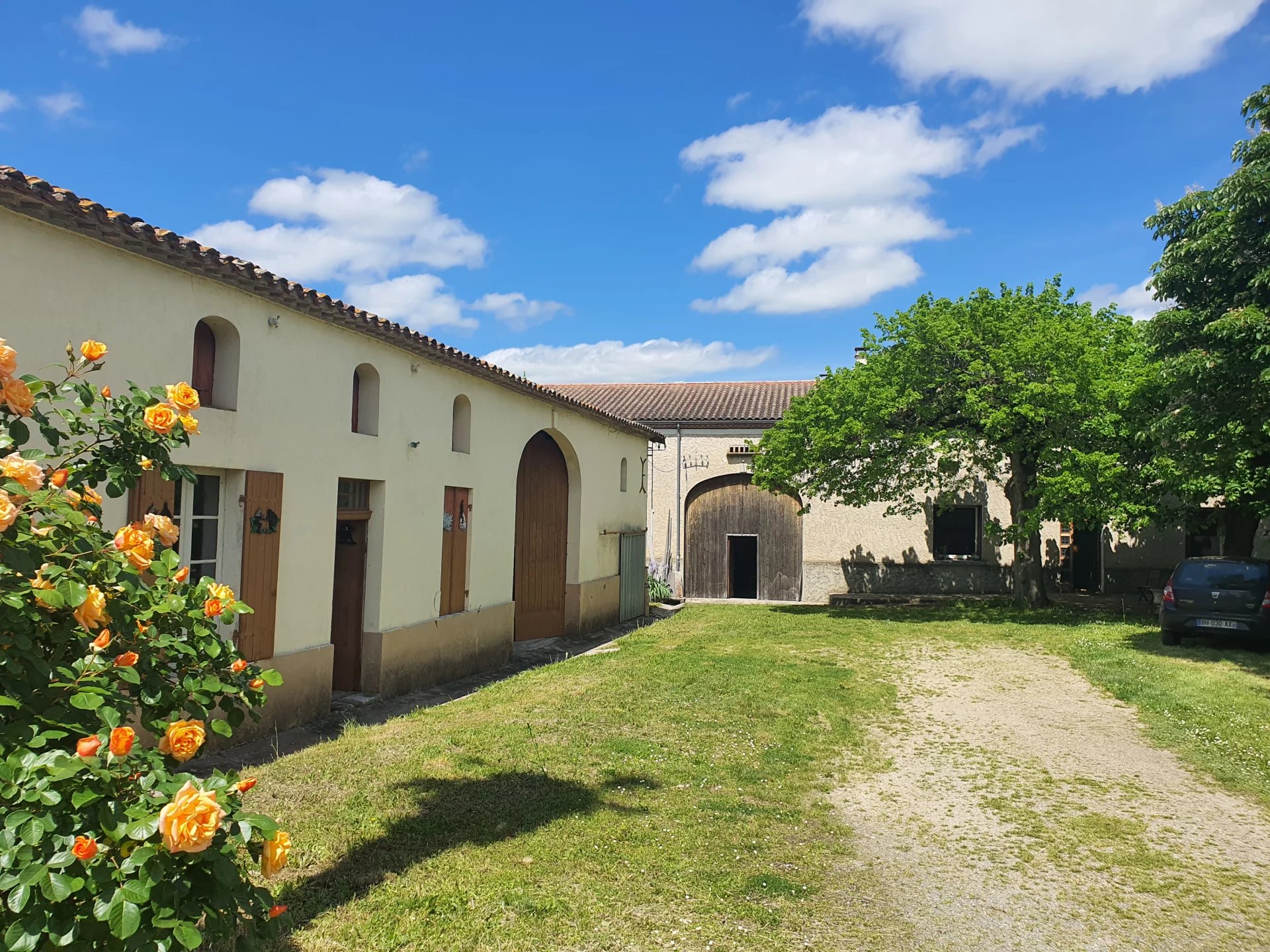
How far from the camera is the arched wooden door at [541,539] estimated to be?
14188 millimetres

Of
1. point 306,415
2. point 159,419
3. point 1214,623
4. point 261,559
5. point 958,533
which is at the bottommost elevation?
point 1214,623

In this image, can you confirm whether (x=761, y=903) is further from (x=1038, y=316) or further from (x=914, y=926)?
(x=1038, y=316)

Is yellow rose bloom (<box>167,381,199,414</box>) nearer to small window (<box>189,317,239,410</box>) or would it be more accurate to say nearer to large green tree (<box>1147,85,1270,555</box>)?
small window (<box>189,317,239,410</box>)

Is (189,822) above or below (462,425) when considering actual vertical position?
below

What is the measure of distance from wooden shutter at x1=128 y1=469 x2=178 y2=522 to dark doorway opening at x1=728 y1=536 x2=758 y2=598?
1706cm

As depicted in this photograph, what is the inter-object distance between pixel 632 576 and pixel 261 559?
1105cm

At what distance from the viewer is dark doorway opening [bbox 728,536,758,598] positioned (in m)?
22.6

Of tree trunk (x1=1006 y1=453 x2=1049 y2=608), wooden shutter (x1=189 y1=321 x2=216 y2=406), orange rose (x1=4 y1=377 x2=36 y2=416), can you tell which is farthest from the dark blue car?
orange rose (x1=4 y1=377 x2=36 y2=416)

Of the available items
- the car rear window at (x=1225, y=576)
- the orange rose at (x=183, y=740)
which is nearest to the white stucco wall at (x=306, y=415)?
the orange rose at (x=183, y=740)

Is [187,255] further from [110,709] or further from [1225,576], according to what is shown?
[1225,576]

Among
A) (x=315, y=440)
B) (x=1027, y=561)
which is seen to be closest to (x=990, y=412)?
(x=1027, y=561)

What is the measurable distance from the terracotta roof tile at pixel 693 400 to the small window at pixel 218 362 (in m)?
14.2

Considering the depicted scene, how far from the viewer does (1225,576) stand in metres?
12.3

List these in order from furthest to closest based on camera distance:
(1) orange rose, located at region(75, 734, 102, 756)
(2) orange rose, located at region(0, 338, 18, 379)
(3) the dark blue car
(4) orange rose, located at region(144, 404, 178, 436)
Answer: (3) the dark blue car, (4) orange rose, located at region(144, 404, 178, 436), (2) orange rose, located at region(0, 338, 18, 379), (1) orange rose, located at region(75, 734, 102, 756)
